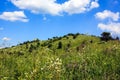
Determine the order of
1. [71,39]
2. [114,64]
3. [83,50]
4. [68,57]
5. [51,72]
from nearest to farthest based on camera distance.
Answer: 1. [51,72]
2. [114,64]
3. [68,57]
4. [83,50]
5. [71,39]

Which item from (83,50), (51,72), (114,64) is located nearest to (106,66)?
(114,64)

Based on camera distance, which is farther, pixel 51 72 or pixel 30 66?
pixel 30 66

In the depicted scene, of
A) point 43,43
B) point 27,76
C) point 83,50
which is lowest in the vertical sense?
point 27,76

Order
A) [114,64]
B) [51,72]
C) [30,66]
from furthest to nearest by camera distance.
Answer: [30,66] → [114,64] → [51,72]

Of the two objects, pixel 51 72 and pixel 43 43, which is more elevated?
pixel 43 43

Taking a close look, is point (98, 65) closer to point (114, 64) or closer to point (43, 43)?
point (114, 64)

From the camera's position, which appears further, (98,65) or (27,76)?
(98,65)

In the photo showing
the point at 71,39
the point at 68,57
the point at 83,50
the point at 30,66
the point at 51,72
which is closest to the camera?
the point at 51,72

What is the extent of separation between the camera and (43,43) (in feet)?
219

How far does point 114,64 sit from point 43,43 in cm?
5437

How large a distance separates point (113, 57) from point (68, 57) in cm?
237

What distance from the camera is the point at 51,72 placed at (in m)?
10.9

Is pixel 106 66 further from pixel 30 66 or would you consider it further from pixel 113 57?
pixel 30 66

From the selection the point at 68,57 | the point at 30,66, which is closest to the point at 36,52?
the point at 68,57
